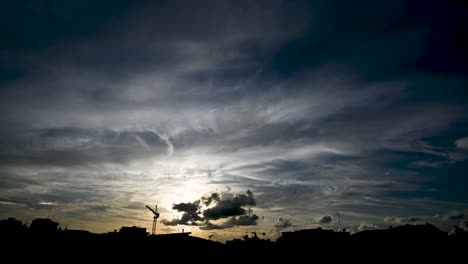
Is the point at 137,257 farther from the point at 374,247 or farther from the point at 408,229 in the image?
the point at 408,229

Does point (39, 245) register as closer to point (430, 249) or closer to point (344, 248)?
point (344, 248)

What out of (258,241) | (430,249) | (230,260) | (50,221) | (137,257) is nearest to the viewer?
(430,249)

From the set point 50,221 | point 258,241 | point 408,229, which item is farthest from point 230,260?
point 50,221

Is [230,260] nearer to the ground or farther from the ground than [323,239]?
nearer to the ground

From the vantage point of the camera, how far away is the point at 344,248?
35.1m

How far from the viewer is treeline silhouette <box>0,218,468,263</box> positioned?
103 feet

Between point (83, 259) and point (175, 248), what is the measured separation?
11.9m

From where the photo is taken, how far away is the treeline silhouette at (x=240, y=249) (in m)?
31.5

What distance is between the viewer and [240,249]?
38.7 m

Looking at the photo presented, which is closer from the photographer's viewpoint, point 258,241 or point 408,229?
point 408,229

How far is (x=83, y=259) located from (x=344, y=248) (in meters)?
34.5

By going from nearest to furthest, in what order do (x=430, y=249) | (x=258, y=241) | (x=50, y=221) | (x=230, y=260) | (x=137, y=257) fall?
(x=430, y=249)
(x=137, y=257)
(x=230, y=260)
(x=258, y=241)
(x=50, y=221)

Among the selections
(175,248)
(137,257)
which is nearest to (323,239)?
(175,248)

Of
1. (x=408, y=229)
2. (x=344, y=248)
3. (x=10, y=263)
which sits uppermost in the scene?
(x=408, y=229)
